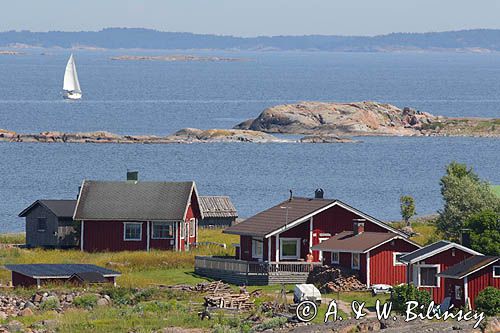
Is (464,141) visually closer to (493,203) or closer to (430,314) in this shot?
(493,203)

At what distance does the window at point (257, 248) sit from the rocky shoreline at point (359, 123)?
95340mm

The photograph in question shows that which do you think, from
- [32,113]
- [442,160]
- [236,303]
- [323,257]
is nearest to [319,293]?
[236,303]

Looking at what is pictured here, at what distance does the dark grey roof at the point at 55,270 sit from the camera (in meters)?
43.5

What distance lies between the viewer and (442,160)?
391 feet

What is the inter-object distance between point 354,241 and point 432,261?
5.15 m

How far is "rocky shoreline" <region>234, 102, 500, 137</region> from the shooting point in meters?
146

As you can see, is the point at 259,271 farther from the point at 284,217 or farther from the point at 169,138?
the point at 169,138

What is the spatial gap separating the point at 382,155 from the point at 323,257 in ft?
255

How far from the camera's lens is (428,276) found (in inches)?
1617

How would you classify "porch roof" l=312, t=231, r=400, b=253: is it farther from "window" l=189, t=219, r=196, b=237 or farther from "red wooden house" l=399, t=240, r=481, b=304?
"window" l=189, t=219, r=196, b=237

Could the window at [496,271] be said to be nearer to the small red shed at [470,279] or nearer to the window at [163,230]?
the small red shed at [470,279]

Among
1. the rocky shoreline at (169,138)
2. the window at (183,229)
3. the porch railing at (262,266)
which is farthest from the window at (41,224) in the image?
the rocky shoreline at (169,138)

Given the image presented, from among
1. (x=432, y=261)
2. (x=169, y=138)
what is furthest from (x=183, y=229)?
(x=169, y=138)

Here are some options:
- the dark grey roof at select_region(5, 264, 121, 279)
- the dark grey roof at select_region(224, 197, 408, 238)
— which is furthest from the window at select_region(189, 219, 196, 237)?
the dark grey roof at select_region(5, 264, 121, 279)
